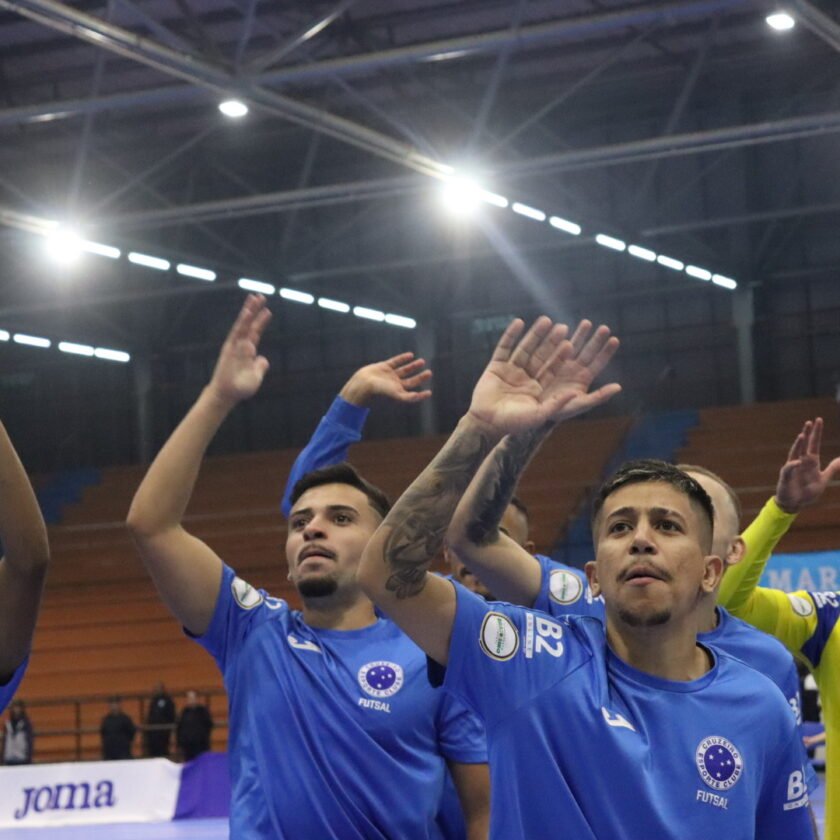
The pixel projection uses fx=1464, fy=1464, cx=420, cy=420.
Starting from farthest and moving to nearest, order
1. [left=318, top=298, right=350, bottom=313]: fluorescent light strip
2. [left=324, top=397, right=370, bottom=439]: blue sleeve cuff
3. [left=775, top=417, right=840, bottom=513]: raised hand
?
[left=318, top=298, right=350, bottom=313]: fluorescent light strip
[left=324, top=397, right=370, bottom=439]: blue sleeve cuff
[left=775, top=417, right=840, bottom=513]: raised hand

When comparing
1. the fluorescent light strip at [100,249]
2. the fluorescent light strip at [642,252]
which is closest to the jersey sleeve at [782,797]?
the fluorescent light strip at [100,249]

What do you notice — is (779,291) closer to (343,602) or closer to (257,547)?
(257,547)

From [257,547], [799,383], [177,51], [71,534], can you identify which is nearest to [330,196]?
[177,51]

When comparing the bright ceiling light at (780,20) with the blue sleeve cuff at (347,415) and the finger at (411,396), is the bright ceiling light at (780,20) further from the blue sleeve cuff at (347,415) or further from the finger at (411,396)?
the finger at (411,396)

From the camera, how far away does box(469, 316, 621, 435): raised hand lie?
320cm

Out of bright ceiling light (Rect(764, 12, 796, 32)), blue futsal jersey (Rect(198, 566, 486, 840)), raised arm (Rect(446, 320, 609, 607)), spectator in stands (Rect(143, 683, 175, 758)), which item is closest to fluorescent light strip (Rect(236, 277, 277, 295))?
spectator in stands (Rect(143, 683, 175, 758))

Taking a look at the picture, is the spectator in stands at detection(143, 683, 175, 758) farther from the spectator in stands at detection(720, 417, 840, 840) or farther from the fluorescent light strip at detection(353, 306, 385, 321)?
the spectator in stands at detection(720, 417, 840, 840)

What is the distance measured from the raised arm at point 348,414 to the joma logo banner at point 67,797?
442 inches

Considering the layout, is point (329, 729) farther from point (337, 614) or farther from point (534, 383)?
point (534, 383)

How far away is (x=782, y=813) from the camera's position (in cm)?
321

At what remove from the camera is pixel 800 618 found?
15.2ft

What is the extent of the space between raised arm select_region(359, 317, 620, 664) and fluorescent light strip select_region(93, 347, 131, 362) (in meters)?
29.1

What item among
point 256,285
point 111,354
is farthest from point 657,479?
point 111,354

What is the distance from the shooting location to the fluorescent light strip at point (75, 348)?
30875 millimetres
